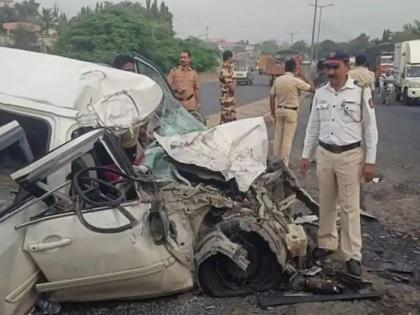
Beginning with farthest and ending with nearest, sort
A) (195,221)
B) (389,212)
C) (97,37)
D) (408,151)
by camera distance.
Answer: (97,37) → (408,151) → (389,212) → (195,221)

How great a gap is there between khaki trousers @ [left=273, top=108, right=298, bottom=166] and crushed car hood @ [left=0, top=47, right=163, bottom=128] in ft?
13.1

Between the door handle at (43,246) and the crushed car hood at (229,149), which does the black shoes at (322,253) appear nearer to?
the crushed car hood at (229,149)

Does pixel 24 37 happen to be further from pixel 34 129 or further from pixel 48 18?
pixel 34 129

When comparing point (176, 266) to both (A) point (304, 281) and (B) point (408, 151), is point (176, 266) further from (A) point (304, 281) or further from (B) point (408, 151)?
(B) point (408, 151)

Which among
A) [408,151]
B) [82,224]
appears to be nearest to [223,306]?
[82,224]

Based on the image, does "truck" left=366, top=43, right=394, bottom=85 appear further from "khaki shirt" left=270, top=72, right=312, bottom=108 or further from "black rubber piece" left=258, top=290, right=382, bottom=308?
"black rubber piece" left=258, top=290, right=382, bottom=308

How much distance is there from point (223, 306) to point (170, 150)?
1.26m

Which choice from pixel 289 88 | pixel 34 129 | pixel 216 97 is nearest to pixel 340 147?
pixel 34 129

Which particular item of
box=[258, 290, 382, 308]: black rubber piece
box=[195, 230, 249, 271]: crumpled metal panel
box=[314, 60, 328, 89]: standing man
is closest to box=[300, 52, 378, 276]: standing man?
box=[314, 60, 328, 89]: standing man

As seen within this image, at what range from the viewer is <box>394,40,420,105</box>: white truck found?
1075 inches

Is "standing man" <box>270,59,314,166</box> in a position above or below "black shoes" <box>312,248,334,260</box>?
above

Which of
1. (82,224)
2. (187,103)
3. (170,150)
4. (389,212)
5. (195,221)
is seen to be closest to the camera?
(82,224)

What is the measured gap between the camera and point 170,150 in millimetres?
4805

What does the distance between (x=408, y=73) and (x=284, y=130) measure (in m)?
21.1
